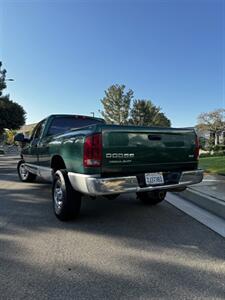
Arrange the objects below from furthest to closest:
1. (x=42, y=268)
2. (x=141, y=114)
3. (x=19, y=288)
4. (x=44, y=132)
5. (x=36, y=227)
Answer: (x=141, y=114) → (x=44, y=132) → (x=36, y=227) → (x=42, y=268) → (x=19, y=288)

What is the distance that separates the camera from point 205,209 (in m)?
6.58

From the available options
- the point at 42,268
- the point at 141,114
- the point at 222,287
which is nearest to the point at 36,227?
the point at 42,268

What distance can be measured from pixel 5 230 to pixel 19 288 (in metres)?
2.05

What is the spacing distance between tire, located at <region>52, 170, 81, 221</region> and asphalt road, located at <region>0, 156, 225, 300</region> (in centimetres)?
17

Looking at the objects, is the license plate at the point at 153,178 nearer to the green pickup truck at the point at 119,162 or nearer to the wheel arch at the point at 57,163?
the green pickup truck at the point at 119,162

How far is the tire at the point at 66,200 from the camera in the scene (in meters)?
5.47

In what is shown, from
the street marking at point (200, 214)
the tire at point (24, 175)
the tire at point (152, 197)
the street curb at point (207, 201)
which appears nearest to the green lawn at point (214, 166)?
the street curb at point (207, 201)

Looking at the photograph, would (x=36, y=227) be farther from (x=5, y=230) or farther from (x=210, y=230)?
(x=210, y=230)

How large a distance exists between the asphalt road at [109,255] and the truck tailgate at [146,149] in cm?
99

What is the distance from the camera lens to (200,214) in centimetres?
614

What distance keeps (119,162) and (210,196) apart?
3035 millimetres

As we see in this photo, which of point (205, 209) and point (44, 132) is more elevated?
point (44, 132)

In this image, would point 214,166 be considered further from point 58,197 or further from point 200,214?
point 58,197

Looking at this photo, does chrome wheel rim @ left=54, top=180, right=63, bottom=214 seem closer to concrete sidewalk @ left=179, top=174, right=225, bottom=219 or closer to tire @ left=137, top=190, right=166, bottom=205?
tire @ left=137, top=190, right=166, bottom=205
